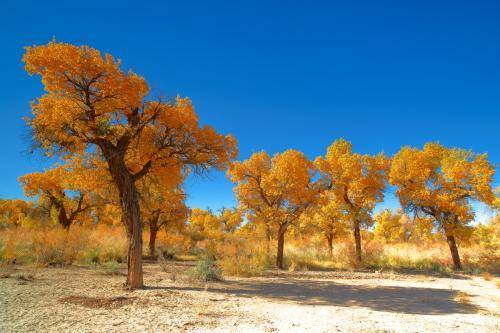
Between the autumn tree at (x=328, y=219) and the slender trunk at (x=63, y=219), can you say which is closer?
the autumn tree at (x=328, y=219)

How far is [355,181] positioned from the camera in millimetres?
20438

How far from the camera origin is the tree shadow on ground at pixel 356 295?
8.75 meters

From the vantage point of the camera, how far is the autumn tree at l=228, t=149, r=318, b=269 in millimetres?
17516

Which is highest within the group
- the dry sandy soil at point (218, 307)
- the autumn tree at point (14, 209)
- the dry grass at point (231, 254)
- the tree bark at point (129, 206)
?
the autumn tree at point (14, 209)

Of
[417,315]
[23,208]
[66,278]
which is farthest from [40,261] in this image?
[23,208]

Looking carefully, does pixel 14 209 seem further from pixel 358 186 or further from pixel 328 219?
pixel 358 186

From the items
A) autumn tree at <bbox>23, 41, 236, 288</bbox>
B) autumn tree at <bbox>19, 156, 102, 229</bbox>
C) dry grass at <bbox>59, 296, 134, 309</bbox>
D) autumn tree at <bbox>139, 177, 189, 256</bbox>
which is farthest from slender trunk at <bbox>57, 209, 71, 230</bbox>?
dry grass at <bbox>59, 296, 134, 309</bbox>

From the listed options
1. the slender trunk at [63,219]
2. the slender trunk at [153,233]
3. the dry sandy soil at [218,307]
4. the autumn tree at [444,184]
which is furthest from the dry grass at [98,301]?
the autumn tree at [444,184]

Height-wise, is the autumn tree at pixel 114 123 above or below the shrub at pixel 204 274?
above

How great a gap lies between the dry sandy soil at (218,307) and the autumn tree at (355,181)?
9.12 meters

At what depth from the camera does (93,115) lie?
30.6 feet

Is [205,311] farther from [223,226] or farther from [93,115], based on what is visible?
[223,226]

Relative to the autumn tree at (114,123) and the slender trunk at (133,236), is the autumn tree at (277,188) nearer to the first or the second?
the autumn tree at (114,123)

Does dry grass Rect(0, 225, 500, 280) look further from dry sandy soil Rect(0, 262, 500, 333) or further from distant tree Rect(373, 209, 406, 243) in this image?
distant tree Rect(373, 209, 406, 243)
